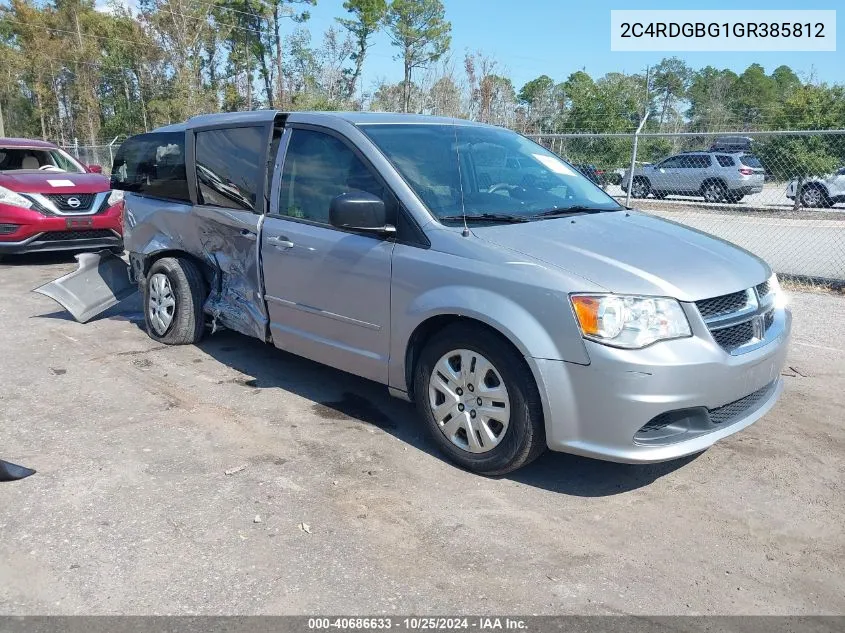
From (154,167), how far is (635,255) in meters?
4.26

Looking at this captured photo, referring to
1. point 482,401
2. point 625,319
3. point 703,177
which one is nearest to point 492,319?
point 482,401

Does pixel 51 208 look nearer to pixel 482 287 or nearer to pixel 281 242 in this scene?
pixel 281 242

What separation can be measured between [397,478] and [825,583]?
1.98m

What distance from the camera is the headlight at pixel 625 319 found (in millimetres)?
3160

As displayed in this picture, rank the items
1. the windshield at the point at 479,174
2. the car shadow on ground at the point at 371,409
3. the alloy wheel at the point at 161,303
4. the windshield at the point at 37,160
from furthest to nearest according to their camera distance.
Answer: the windshield at the point at 37,160 < the alloy wheel at the point at 161,303 < the windshield at the point at 479,174 < the car shadow on ground at the point at 371,409

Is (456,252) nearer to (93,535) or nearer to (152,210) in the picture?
(93,535)

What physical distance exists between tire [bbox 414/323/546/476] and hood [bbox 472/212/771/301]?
518 millimetres

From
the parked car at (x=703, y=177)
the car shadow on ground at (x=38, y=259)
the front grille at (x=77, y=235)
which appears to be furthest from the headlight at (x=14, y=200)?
the parked car at (x=703, y=177)

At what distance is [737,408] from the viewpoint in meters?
3.53

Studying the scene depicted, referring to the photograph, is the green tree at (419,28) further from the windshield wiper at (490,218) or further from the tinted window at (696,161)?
the windshield wiper at (490,218)

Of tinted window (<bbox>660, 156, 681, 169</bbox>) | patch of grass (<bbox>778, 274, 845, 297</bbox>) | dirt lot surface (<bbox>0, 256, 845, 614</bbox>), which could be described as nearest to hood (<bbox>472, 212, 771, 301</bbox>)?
dirt lot surface (<bbox>0, 256, 845, 614</bbox>)

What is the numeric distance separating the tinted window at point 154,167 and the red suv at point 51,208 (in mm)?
3002

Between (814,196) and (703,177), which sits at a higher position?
(703,177)

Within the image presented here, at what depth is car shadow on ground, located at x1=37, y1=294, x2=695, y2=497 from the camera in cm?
372
